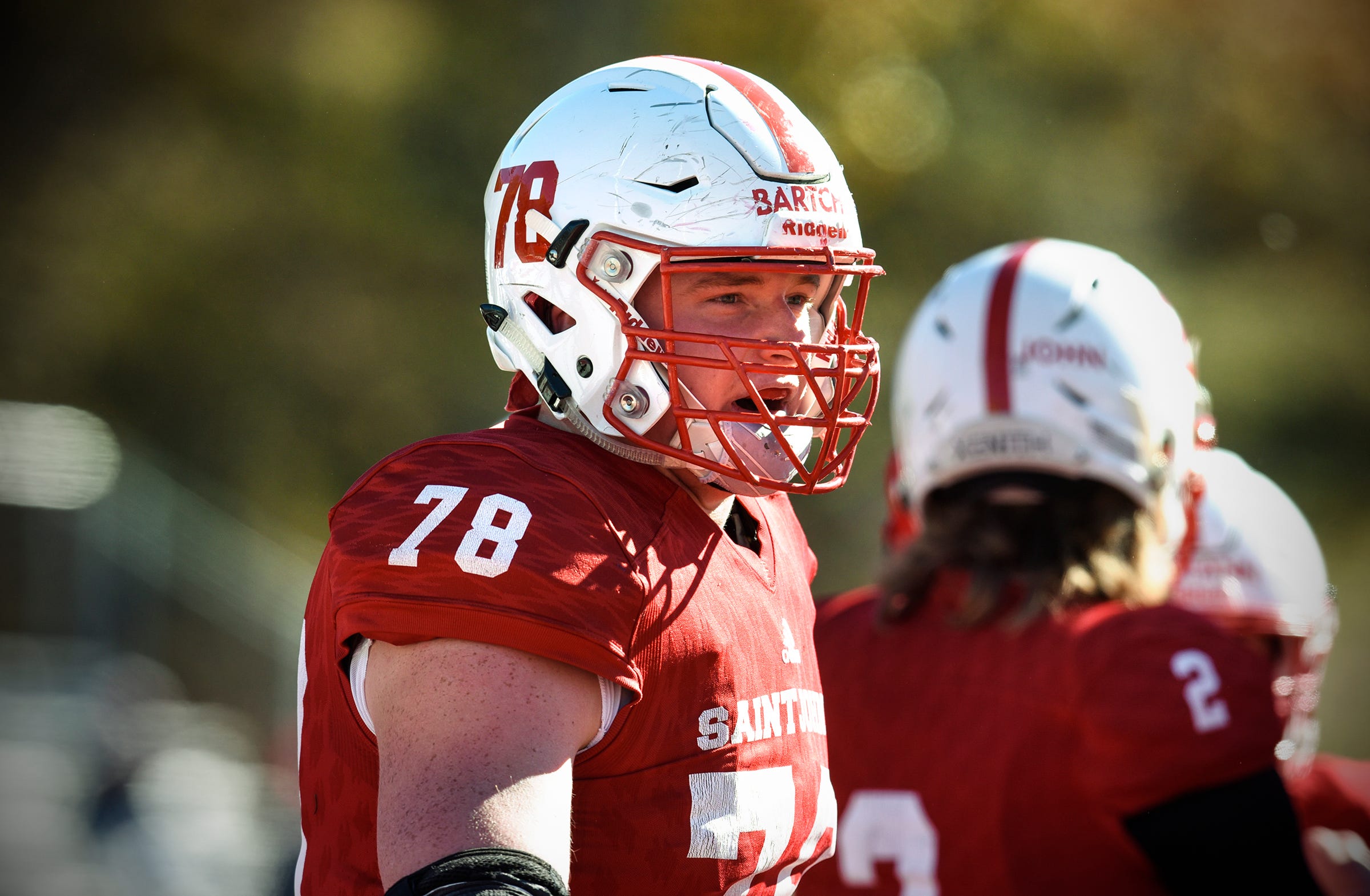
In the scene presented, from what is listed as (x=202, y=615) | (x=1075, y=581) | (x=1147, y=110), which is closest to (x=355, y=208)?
(x=202, y=615)

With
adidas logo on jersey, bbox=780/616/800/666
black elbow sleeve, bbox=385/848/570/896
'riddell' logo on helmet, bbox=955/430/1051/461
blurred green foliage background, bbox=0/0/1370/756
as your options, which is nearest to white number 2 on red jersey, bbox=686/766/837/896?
adidas logo on jersey, bbox=780/616/800/666

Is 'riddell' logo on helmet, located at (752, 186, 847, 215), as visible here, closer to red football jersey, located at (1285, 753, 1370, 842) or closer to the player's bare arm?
the player's bare arm

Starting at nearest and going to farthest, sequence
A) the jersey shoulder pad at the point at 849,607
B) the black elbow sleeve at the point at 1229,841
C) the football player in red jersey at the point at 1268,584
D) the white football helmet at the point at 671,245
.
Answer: the white football helmet at the point at 671,245, the black elbow sleeve at the point at 1229,841, the jersey shoulder pad at the point at 849,607, the football player in red jersey at the point at 1268,584

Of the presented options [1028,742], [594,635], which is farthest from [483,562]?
[1028,742]

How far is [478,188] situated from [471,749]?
1156 cm

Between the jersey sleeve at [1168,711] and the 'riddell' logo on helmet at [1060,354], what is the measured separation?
0.81m

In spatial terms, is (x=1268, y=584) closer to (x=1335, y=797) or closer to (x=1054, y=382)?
(x=1335, y=797)

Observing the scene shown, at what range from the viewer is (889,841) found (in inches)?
124

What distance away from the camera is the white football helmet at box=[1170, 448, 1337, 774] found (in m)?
4.50

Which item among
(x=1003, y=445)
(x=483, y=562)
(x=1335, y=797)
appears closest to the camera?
(x=483, y=562)

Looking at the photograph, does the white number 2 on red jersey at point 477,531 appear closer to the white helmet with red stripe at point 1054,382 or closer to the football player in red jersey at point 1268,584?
the white helmet with red stripe at point 1054,382

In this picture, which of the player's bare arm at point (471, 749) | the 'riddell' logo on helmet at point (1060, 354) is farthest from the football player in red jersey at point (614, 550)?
the 'riddell' logo on helmet at point (1060, 354)

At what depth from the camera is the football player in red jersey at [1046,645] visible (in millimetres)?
2809

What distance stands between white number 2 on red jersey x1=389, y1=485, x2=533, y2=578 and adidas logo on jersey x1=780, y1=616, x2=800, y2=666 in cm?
54
